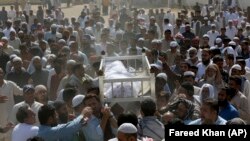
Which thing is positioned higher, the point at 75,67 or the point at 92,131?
the point at 75,67

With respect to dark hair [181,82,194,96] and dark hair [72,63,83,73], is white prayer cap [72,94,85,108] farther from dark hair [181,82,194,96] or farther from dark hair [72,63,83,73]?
dark hair [72,63,83,73]

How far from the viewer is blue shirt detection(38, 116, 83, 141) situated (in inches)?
223

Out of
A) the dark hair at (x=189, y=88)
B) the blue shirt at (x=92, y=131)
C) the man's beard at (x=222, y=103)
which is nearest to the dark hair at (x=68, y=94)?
the blue shirt at (x=92, y=131)

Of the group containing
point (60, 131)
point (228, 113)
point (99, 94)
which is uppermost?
point (99, 94)

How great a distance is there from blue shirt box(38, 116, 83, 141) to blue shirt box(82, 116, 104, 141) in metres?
0.13

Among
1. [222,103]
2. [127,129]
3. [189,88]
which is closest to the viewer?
[127,129]

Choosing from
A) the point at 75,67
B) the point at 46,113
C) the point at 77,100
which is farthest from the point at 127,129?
the point at 75,67

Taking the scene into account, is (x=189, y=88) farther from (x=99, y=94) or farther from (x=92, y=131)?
(x=92, y=131)

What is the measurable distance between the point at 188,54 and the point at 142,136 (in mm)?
4935

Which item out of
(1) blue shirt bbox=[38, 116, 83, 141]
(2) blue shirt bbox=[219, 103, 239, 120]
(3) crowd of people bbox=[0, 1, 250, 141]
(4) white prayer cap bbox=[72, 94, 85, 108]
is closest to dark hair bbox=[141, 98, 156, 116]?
(3) crowd of people bbox=[0, 1, 250, 141]

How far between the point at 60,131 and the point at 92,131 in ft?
1.12

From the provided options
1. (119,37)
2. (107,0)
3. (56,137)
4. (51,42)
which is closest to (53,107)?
(56,137)

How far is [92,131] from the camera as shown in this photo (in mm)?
5785

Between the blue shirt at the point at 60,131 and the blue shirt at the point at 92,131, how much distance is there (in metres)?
0.13
